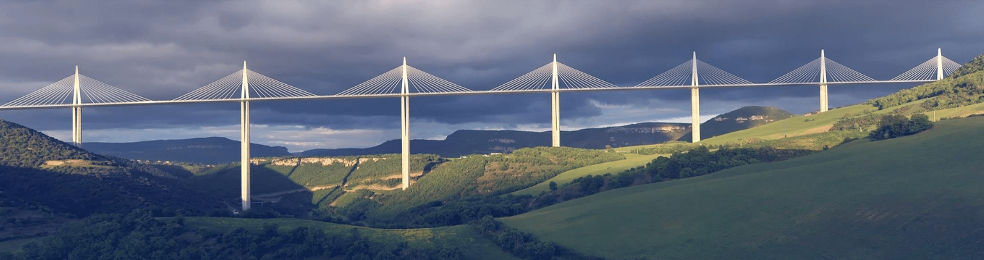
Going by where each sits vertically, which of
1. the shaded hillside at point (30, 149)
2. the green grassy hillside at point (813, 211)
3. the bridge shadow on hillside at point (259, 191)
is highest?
the shaded hillside at point (30, 149)

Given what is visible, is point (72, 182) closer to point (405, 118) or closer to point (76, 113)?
point (76, 113)

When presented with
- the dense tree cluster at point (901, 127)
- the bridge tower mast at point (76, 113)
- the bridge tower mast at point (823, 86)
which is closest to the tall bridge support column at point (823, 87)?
the bridge tower mast at point (823, 86)

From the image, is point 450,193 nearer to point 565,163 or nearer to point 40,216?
point 565,163

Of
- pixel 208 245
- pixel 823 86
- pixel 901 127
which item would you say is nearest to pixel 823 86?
pixel 823 86

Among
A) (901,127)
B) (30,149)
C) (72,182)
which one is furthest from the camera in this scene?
(30,149)

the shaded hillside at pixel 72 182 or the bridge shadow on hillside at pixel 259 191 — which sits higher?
the shaded hillside at pixel 72 182

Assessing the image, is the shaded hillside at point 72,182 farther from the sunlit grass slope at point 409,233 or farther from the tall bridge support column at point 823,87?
the tall bridge support column at point 823,87
